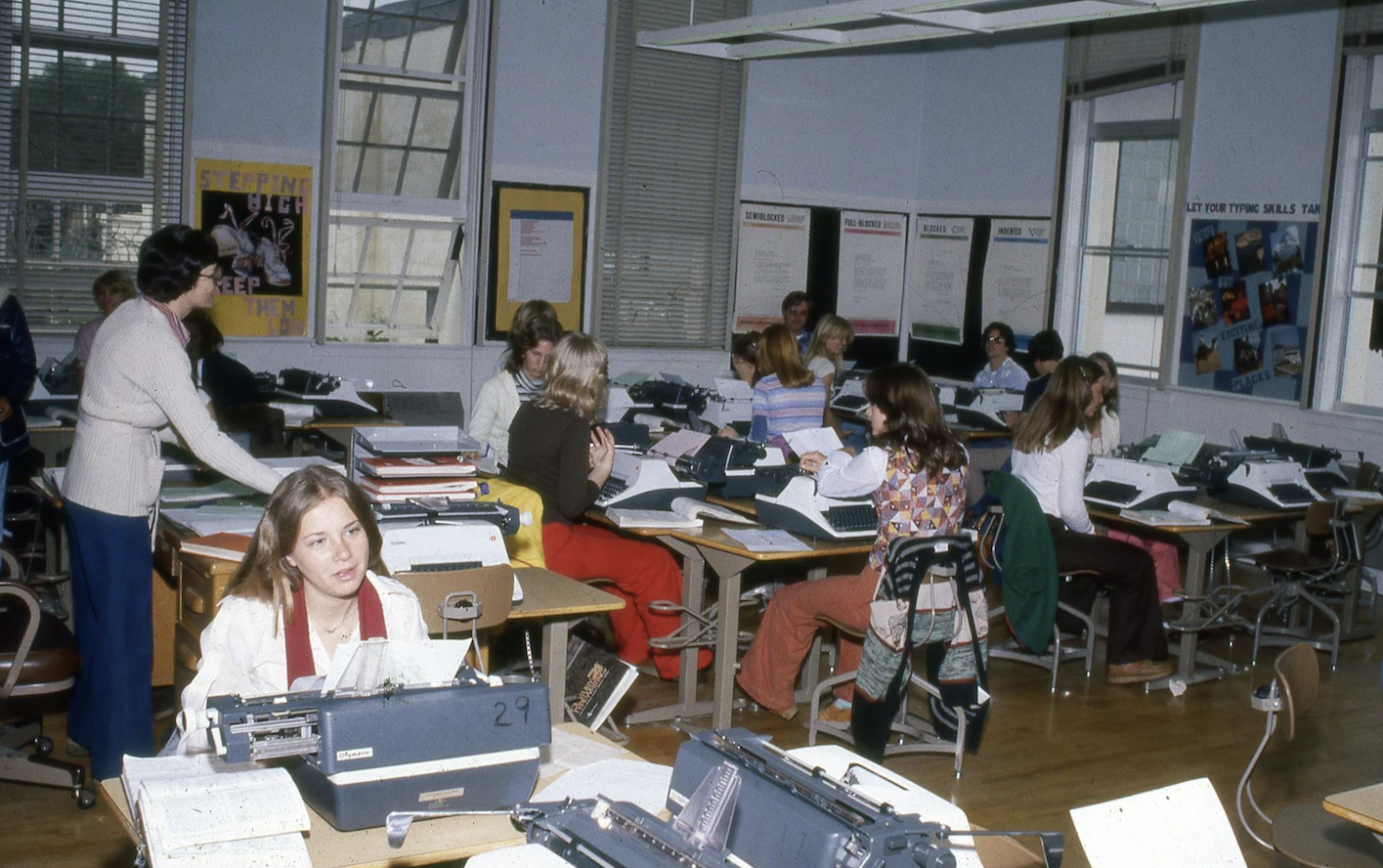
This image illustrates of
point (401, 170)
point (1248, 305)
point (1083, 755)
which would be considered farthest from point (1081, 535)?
point (401, 170)

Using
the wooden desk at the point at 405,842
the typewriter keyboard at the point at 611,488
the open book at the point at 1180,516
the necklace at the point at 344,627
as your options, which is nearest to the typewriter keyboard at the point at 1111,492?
the open book at the point at 1180,516

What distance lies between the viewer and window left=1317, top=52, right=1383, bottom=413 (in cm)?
746

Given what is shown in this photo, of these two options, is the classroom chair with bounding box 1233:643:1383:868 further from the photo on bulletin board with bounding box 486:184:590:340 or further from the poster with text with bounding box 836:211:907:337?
the poster with text with bounding box 836:211:907:337

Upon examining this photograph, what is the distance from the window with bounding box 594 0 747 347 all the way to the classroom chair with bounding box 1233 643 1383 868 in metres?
6.21

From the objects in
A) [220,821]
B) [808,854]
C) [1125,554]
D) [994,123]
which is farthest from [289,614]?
[994,123]

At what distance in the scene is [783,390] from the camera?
21.6 feet

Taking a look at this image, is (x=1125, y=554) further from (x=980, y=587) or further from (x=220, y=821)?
(x=220, y=821)

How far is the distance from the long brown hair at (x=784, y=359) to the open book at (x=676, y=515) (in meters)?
1.54

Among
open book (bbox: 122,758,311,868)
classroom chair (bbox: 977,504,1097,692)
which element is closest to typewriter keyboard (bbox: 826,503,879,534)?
classroom chair (bbox: 977,504,1097,692)

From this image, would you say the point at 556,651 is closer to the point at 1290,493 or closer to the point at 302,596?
the point at 302,596

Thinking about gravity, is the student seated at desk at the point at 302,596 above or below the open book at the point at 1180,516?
above

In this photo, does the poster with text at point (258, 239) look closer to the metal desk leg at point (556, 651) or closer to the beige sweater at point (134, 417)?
the beige sweater at point (134, 417)

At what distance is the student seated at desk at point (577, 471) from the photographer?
4848 millimetres

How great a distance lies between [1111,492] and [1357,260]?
9.19 ft
